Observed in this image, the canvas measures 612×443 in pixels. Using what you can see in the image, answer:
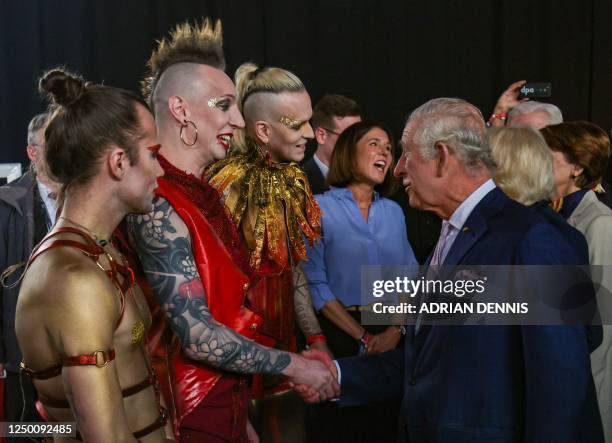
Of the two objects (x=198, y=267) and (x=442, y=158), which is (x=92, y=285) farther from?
(x=442, y=158)

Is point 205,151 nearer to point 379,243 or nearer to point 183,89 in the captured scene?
point 183,89

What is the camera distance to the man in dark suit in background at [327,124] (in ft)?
14.6

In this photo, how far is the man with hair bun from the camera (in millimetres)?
1499

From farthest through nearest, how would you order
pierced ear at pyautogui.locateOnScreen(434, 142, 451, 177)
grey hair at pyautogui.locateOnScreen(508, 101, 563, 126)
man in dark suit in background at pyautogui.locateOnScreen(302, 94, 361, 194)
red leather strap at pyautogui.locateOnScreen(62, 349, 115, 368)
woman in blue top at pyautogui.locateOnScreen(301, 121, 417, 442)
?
1. man in dark suit in background at pyautogui.locateOnScreen(302, 94, 361, 194)
2. grey hair at pyautogui.locateOnScreen(508, 101, 563, 126)
3. woman in blue top at pyautogui.locateOnScreen(301, 121, 417, 442)
4. pierced ear at pyautogui.locateOnScreen(434, 142, 451, 177)
5. red leather strap at pyautogui.locateOnScreen(62, 349, 115, 368)

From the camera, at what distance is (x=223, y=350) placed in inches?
81.3

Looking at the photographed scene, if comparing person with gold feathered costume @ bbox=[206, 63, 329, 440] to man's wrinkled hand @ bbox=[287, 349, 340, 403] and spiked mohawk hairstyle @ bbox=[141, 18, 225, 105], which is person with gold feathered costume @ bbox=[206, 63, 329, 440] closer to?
man's wrinkled hand @ bbox=[287, 349, 340, 403]

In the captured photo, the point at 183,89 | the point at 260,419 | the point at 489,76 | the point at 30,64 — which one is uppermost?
the point at 30,64

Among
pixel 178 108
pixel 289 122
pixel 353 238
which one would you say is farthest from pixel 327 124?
pixel 178 108

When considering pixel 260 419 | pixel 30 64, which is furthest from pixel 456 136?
pixel 30 64

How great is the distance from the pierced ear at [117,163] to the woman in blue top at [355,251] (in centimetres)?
181

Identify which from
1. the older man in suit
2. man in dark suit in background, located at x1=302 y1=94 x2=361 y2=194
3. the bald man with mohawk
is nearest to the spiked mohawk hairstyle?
the bald man with mohawk

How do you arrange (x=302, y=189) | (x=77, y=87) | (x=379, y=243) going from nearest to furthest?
(x=77, y=87), (x=302, y=189), (x=379, y=243)

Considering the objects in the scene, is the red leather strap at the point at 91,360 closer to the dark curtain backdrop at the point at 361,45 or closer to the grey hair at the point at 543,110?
the grey hair at the point at 543,110

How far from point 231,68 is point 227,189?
2.55m
